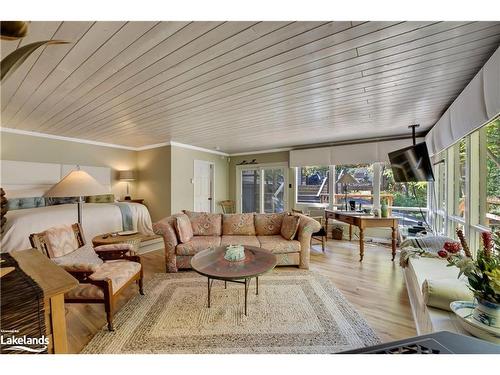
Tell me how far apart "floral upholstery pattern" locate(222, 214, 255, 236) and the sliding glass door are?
2342 mm

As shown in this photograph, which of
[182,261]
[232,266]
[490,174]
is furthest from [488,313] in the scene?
[182,261]

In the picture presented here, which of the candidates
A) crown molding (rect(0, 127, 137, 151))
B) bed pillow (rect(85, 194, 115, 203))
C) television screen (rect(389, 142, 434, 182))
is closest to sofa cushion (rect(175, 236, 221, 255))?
bed pillow (rect(85, 194, 115, 203))

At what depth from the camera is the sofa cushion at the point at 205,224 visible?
3.29m

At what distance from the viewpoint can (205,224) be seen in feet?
10.9

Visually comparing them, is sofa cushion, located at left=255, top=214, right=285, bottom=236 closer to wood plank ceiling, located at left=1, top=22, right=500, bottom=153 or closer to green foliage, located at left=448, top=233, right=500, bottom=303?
wood plank ceiling, located at left=1, top=22, right=500, bottom=153

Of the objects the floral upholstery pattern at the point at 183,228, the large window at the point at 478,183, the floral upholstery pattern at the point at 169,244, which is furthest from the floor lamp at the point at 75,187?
the large window at the point at 478,183

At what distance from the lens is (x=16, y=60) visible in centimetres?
55

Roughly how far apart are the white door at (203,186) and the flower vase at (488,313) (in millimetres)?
4853

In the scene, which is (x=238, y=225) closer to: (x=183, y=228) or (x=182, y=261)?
(x=183, y=228)

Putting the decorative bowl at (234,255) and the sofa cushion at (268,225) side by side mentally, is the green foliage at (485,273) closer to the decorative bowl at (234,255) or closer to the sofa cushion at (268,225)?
the decorative bowl at (234,255)

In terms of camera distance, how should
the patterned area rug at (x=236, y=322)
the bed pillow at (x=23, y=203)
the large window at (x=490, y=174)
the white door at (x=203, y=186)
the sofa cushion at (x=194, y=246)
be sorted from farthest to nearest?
the white door at (x=203, y=186), the bed pillow at (x=23, y=203), the sofa cushion at (x=194, y=246), the large window at (x=490, y=174), the patterned area rug at (x=236, y=322)

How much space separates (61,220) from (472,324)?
4134 mm

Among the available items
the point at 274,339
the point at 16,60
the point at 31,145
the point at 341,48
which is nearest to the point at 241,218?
the point at 274,339

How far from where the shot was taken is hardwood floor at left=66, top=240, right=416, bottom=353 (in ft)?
5.56
